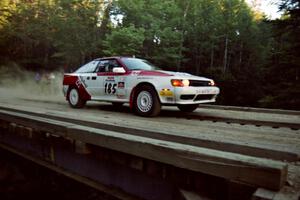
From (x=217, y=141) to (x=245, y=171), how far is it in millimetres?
918

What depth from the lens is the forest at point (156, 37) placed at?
3052 centimetres

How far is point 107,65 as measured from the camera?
8094 millimetres

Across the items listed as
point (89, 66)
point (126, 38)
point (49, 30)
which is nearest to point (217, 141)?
point (89, 66)

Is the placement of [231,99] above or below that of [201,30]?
below

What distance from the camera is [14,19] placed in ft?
125

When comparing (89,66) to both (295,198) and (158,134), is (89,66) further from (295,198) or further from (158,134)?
(295,198)

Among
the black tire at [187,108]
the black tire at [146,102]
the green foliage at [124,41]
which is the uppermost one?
the green foliage at [124,41]

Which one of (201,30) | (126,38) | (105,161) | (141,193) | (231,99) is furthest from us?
(201,30)

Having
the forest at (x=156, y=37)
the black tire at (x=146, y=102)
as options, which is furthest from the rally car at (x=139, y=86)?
the forest at (x=156, y=37)

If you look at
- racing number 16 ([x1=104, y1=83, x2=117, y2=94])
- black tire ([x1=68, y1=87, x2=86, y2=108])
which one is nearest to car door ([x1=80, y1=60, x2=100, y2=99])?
racing number 16 ([x1=104, y1=83, x2=117, y2=94])

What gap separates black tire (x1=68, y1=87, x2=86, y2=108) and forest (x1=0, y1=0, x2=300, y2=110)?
18782 mm

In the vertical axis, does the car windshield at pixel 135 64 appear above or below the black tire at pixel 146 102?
above

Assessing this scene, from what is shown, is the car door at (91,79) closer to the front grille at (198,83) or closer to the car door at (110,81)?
the car door at (110,81)

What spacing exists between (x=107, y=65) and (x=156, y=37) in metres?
23.9
